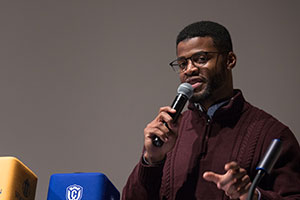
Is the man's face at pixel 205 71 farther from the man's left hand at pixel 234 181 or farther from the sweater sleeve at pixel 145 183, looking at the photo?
the man's left hand at pixel 234 181

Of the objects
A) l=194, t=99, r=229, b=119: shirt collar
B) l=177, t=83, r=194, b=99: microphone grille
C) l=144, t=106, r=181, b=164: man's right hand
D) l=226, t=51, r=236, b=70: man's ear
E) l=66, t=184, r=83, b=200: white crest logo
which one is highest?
l=226, t=51, r=236, b=70: man's ear

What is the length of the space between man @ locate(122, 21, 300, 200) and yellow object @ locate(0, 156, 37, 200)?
0.37 meters

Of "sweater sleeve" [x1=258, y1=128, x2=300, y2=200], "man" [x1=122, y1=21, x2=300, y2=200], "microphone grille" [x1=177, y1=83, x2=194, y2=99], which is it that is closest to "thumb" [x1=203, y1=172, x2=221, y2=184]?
"man" [x1=122, y1=21, x2=300, y2=200]

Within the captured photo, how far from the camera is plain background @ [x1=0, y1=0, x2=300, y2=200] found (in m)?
2.58

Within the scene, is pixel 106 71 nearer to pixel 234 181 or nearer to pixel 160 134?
pixel 160 134

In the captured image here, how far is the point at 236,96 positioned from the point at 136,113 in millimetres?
856

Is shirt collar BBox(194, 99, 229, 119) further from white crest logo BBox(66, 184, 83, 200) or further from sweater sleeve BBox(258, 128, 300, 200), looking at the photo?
white crest logo BBox(66, 184, 83, 200)

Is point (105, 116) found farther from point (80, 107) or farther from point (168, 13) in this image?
point (168, 13)

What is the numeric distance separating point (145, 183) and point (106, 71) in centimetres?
113

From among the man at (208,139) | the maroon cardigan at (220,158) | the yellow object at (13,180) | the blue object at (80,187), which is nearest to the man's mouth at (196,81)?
the man at (208,139)

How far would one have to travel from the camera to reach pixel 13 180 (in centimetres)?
173

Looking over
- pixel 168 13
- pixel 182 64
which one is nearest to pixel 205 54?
pixel 182 64

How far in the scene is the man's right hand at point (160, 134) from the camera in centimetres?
158

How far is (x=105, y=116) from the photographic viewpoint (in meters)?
2.66
